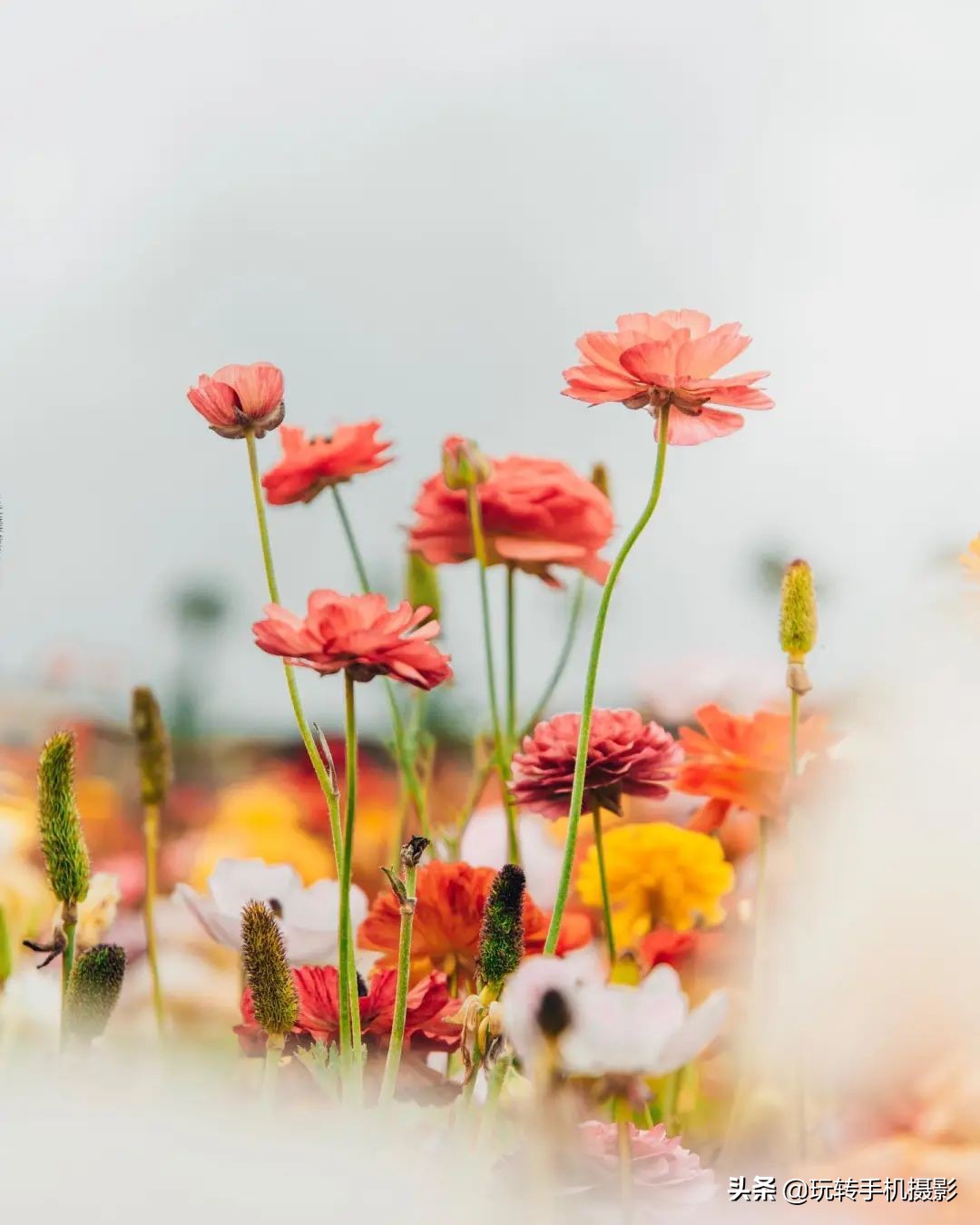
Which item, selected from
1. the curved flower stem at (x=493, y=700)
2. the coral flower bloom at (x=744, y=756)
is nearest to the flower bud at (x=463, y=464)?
the curved flower stem at (x=493, y=700)

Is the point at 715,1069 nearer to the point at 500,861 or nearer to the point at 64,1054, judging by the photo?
the point at 500,861

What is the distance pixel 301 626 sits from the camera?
0.30 m

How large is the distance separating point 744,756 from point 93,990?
21cm

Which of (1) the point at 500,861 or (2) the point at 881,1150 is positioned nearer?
(2) the point at 881,1150

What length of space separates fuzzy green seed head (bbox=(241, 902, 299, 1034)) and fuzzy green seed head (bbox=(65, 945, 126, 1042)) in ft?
0.17

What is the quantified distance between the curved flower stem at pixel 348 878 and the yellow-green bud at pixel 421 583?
147 millimetres

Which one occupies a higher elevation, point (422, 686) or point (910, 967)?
point (422, 686)

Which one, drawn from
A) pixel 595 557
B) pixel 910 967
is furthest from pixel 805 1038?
pixel 595 557

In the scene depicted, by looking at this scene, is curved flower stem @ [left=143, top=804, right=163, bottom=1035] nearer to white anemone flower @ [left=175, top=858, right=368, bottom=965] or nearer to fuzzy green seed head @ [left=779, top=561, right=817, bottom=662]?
white anemone flower @ [left=175, top=858, right=368, bottom=965]

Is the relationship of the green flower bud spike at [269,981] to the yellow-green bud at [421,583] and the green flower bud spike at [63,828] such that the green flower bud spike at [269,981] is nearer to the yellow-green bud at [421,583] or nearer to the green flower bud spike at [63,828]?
the green flower bud spike at [63,828]

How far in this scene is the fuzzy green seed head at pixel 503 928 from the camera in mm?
287

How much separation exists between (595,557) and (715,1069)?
0.19 m

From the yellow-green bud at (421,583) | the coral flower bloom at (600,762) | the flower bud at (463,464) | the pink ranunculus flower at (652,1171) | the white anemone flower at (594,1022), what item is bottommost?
the pink ranunculus flower at (652,1171)

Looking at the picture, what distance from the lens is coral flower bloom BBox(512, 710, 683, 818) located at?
1.18 ft
